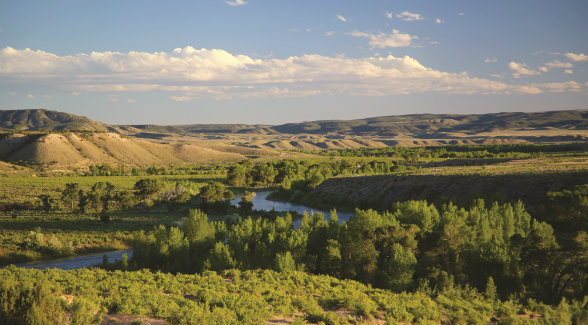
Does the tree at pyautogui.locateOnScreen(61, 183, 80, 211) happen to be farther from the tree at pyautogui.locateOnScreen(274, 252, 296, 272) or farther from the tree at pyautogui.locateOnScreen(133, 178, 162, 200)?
the tree at pyautogui.locateOnScreen(274, 252, 296, 272)

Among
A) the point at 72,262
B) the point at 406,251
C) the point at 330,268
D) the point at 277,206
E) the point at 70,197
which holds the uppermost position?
the point at 406,251

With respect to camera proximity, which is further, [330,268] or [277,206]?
[277,206]

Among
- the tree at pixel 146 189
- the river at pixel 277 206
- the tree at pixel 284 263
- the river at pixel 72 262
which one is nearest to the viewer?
the tree at pixel 284 263

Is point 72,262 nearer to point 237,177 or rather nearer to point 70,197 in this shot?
point 70,197

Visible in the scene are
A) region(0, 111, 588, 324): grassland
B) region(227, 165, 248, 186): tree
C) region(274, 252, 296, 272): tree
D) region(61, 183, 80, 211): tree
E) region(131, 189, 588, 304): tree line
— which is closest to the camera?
region(0, 111, 588, 324): grassland

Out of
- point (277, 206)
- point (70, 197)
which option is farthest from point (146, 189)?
point (277, 206)

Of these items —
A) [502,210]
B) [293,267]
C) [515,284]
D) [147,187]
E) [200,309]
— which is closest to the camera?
[200,309]

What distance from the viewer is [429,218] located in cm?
4234

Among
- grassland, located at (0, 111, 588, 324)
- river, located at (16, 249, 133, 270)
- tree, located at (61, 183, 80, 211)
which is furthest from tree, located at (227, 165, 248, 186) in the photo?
river, located at (16, 249, 133, 270)

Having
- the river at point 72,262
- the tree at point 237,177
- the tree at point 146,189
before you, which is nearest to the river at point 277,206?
the tree at point 146,189

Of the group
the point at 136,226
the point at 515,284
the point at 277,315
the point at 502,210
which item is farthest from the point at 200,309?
the point at 136,226

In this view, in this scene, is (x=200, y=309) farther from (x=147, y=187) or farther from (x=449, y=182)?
(x=147, y=187)

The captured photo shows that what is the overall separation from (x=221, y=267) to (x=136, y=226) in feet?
113

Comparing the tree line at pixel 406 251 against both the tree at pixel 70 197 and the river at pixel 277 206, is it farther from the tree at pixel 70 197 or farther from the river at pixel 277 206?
the tree at pixel 70 197
